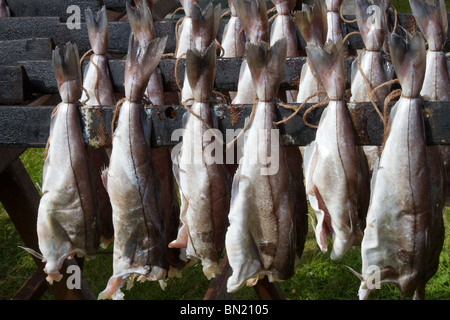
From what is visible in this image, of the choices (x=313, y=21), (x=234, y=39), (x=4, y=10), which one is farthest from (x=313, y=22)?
(x=4, y=10)

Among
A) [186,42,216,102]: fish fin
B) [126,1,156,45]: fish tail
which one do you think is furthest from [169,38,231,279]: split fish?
[126,1,156,45]: fish tail

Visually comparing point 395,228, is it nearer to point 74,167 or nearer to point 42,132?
point 74,167

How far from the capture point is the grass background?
424 centimetres

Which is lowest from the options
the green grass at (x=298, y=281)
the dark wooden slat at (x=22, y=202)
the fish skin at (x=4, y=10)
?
the green grass at (x=298, y=281)

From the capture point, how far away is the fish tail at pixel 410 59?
163cm

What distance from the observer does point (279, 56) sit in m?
1.73

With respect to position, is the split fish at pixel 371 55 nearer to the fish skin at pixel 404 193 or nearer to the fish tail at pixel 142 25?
the fish skin at pixel 404 193

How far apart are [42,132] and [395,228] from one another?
4.15 ft

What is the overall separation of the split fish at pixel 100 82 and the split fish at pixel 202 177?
0.38 metres

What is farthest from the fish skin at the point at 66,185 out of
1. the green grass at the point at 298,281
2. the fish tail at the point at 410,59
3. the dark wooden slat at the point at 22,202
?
the green grass at the point at 298,281

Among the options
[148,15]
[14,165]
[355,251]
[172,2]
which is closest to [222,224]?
[148,15]

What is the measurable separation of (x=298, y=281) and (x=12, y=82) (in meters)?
2.87

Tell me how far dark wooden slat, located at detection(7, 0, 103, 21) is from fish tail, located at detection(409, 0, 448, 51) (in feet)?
6.37
